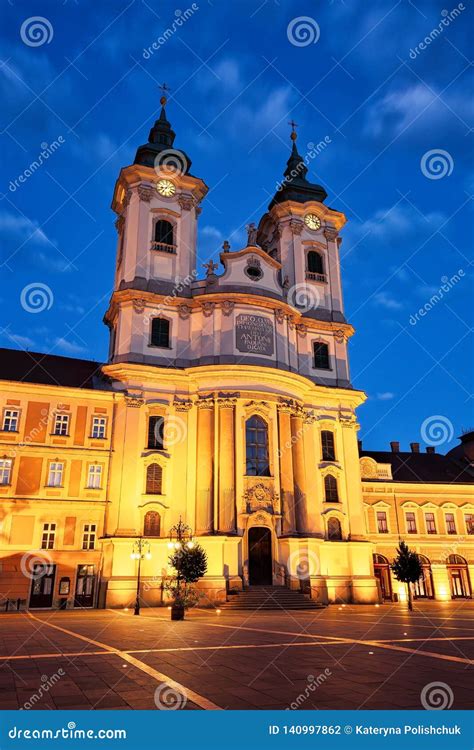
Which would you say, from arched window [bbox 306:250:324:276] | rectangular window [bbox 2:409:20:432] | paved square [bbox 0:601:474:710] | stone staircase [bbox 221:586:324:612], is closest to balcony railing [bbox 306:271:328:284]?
arched window [bbox 306:250:324:276]

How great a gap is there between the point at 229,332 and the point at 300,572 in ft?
50.6

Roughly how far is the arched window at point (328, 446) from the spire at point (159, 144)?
72.8ft

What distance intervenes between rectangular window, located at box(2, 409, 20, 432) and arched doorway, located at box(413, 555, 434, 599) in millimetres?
30818

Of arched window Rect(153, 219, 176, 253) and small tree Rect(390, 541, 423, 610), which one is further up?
arched window Rect(153, 219, 176, 253)

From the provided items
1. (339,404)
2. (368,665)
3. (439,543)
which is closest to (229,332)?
(339,404)

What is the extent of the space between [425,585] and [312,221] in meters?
29.5

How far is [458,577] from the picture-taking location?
143ft

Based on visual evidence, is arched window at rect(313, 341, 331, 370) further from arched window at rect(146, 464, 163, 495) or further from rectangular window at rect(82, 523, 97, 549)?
rectangular window at rect(82, 523, 97, 549)

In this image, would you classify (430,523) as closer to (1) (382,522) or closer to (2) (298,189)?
(1) (382,522)

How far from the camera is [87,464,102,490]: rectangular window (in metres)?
32.3

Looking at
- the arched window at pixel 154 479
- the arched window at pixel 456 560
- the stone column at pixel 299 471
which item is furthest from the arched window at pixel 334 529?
the arched window at pixel 456 560

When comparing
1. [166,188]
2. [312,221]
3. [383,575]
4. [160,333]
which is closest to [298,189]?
[312,221]

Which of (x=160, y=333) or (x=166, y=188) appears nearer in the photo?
(x=160, y=333)

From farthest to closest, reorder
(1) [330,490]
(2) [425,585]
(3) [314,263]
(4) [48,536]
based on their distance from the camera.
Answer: (3) [314,263] → (2) [425,585] → (1) [330,490] → (4) [48,536]
